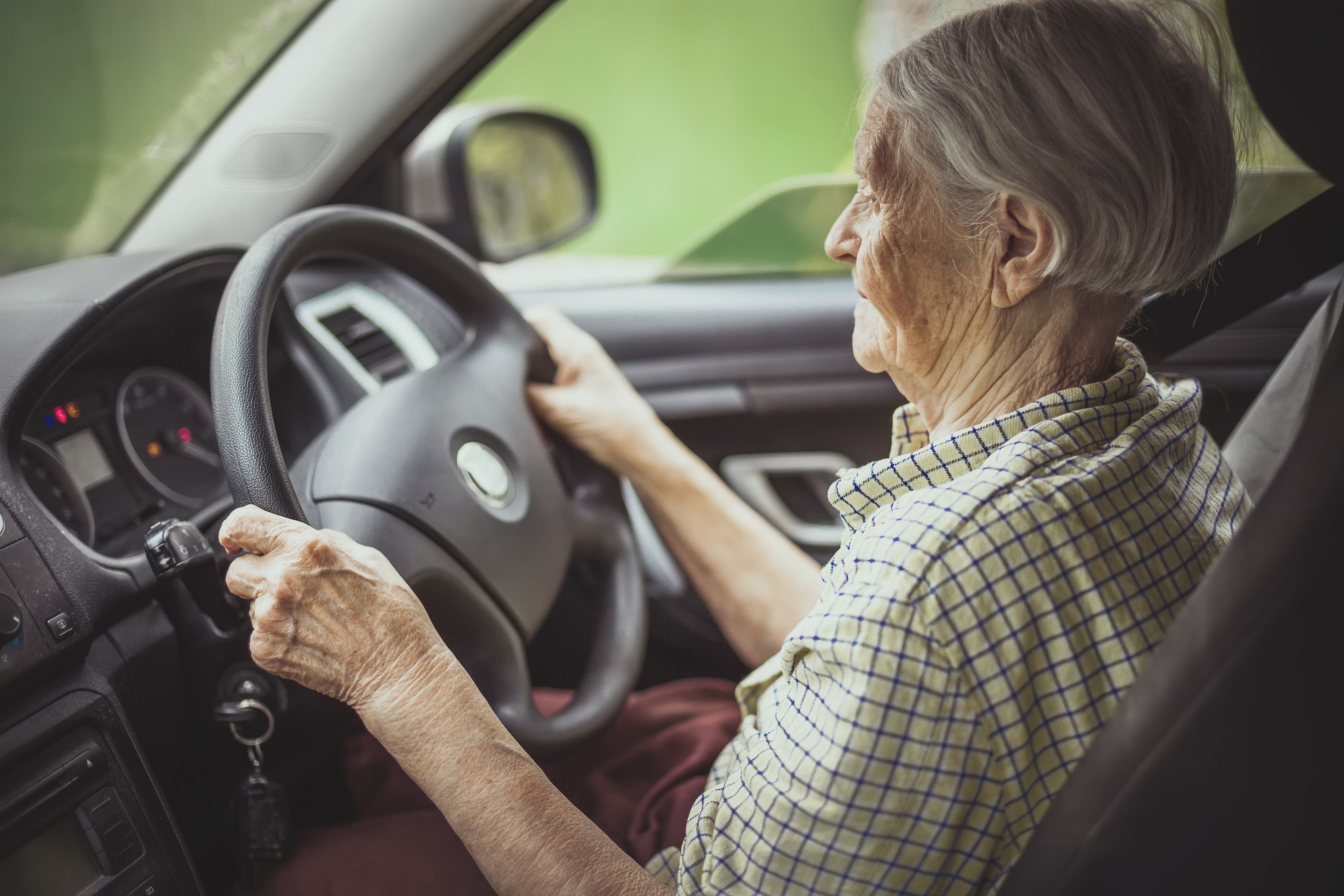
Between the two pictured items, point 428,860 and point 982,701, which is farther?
point 428,860

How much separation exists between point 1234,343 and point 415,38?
1368 mm

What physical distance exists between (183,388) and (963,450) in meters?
1.03

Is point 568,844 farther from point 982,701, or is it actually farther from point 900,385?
point 900,385

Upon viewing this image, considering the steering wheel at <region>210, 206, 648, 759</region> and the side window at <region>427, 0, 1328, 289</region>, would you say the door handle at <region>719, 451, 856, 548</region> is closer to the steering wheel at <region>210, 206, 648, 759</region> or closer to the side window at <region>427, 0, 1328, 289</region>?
the steering wheel at <region>210, 206, 648, 759</region>

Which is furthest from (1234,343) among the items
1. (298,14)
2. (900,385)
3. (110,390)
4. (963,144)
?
(110,390)

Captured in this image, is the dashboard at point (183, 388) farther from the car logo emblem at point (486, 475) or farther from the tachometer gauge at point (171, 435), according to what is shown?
the car logo emblem at point (486, 475)

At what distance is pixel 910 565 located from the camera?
0.77 meters

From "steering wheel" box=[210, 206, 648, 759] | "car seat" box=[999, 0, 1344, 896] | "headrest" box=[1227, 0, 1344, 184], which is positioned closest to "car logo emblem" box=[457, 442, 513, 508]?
"steering wheel" box=[210, 206, 648, 759]

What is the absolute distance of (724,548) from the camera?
4.98ft

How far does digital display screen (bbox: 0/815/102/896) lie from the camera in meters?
0.89

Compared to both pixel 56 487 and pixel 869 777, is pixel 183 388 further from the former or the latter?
pixel 869 777

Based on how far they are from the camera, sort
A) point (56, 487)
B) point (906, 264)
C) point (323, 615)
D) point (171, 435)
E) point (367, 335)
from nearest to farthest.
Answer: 1. point (323, 615)
2. point (906, 264)
3. point (56, 487)
4. point (171, 435)
5. point (367, 335)

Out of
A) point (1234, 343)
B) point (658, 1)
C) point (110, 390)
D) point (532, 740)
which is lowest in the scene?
→ point (1234, 343)

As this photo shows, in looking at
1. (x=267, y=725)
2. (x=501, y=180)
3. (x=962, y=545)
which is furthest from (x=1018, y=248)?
(x=501, y=180)
